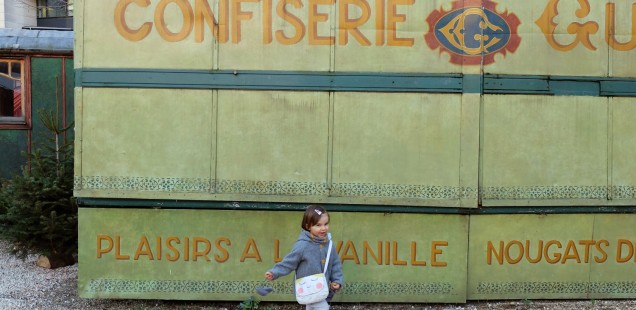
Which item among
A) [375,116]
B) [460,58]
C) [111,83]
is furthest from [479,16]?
[111,83]

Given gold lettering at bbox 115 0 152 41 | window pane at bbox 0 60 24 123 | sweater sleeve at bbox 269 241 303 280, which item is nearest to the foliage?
window pane at bbox 0 60 24 123

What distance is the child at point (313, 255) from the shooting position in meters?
4.16

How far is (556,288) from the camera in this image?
5.49m

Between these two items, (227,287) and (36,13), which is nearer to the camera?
(227,287)

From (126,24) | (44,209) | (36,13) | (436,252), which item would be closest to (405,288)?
A: (436,252)

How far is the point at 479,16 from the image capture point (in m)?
5.25

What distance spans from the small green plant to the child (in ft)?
3.83

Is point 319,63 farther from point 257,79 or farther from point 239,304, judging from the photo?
point 239,304

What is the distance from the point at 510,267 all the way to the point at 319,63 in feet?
7.94

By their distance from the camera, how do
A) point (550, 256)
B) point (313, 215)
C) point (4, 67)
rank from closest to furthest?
point (313, 215), point (550, 256), point (4, 67)

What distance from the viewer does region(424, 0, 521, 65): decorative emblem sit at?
5.25 m

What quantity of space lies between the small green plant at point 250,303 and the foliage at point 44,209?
90.5 inches

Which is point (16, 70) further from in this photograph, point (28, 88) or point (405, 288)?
point (405, 288)

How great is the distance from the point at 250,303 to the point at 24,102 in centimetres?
487
